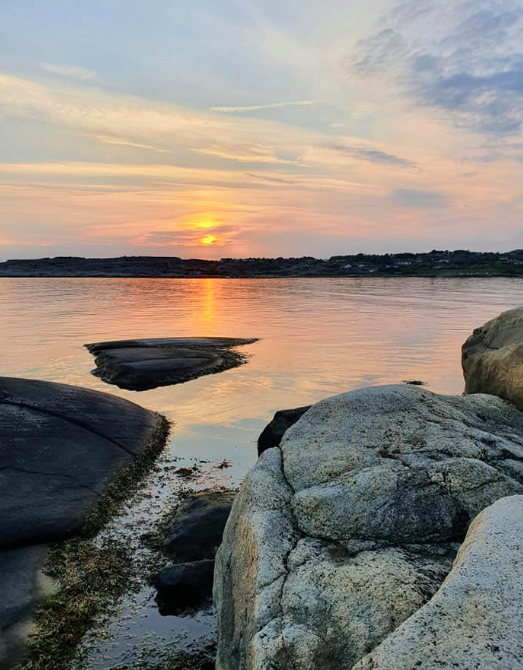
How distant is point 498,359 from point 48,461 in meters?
7.52

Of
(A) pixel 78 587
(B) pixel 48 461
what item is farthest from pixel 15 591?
(B) pixel 48 461

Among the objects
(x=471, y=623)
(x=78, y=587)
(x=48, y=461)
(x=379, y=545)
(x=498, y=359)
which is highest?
(x=498, y=359)

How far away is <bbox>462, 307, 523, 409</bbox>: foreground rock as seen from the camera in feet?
28.8

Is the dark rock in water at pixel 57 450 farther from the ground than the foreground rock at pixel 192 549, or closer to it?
farther from the ground

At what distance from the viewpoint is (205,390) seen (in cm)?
1534

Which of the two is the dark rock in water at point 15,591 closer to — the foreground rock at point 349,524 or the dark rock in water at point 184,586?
the dark rock in water at point 184,586

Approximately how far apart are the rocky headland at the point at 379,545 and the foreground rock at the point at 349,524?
1 centimetres

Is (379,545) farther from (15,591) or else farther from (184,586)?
(15,591)

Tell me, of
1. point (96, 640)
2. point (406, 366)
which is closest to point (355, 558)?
point (96, 640)

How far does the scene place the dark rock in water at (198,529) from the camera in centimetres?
675

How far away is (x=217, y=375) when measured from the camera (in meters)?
17.3

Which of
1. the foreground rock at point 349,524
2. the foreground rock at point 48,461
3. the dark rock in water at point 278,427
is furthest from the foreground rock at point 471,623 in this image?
the dark rock in water at point 278,427

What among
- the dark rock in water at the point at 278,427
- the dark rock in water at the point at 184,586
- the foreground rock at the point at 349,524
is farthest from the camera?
the dark rock in water at the point at 278,427

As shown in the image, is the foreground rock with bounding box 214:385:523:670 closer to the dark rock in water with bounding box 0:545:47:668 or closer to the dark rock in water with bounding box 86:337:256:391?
the dark rock in water with bounding box 0:545:47:668
